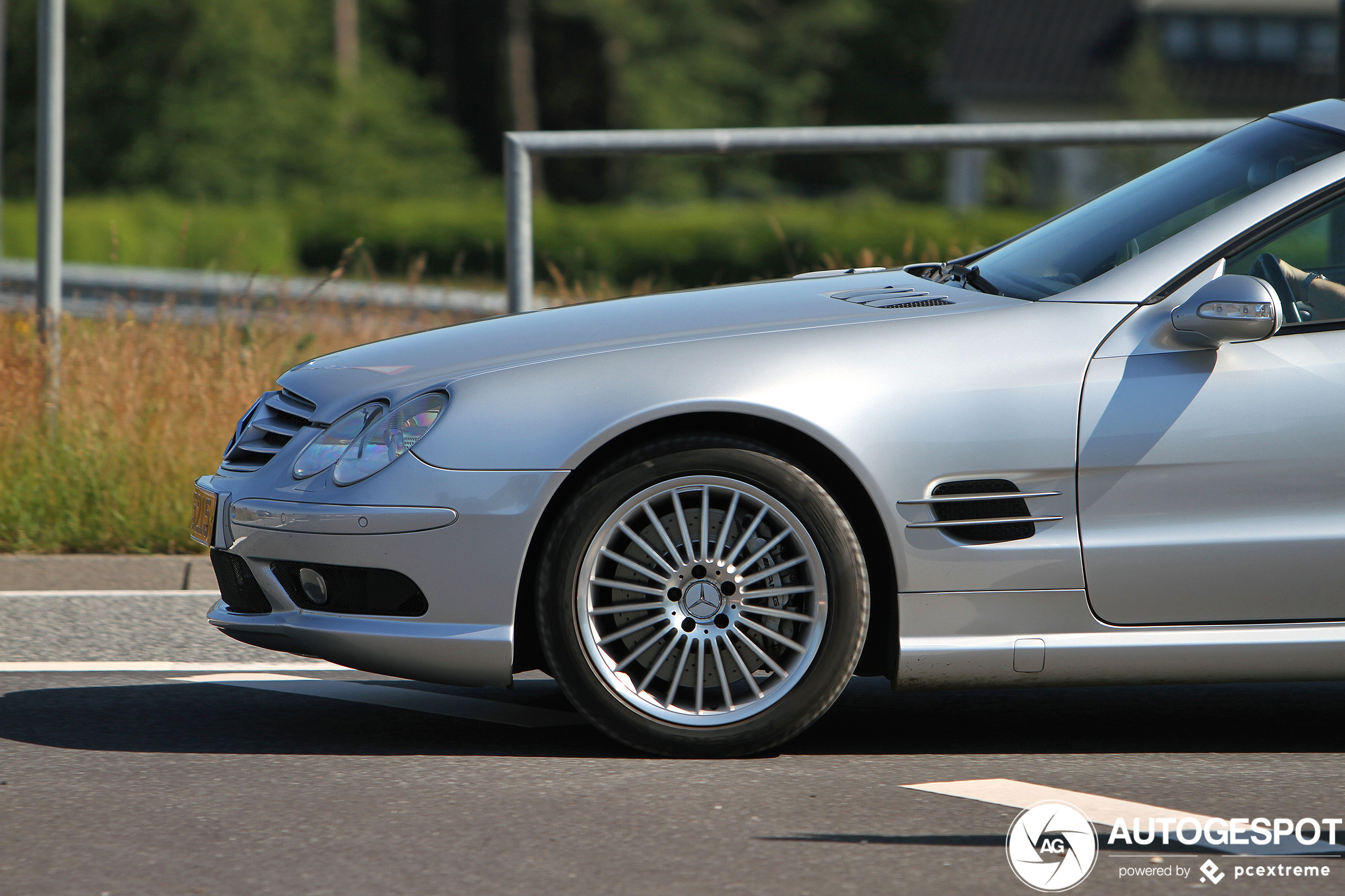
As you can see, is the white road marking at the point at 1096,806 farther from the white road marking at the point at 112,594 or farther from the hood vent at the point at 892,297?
the white road marking at the point at 112,594

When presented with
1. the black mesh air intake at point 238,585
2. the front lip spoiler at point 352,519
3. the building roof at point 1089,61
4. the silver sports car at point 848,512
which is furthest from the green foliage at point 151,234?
the building roof at point 1089,61

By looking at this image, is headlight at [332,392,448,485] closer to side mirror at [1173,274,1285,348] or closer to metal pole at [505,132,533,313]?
side mirror at [1173,274,1285,348]

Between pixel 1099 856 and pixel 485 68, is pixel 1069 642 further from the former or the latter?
pixel 485 68

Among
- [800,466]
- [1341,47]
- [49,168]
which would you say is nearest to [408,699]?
[800,466]

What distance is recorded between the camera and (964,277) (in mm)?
4926

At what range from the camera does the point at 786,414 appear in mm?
4141

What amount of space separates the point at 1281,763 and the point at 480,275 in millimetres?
15799

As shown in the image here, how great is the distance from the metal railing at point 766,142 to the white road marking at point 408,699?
2957 millimetres

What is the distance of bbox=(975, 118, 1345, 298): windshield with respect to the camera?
450cm

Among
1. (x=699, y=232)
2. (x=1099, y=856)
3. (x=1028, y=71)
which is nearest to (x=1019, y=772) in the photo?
(x=1099, y=856)

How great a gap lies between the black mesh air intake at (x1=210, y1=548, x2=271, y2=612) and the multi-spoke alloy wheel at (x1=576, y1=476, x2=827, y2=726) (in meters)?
0.84

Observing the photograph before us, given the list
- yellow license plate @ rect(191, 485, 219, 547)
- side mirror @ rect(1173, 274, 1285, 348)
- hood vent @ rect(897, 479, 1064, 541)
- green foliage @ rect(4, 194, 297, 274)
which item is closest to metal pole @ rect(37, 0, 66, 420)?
yellow license plate @ rect(191, 485, 219, 547)

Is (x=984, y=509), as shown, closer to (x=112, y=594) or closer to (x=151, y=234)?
(x=112, y=594)

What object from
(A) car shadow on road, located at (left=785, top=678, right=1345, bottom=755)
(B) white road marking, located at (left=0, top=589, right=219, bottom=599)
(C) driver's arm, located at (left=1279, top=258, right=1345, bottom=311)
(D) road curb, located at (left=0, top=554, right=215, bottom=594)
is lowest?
(A) car shadow on road, located at (left=785, top=678, right=1345, bottom=755)
